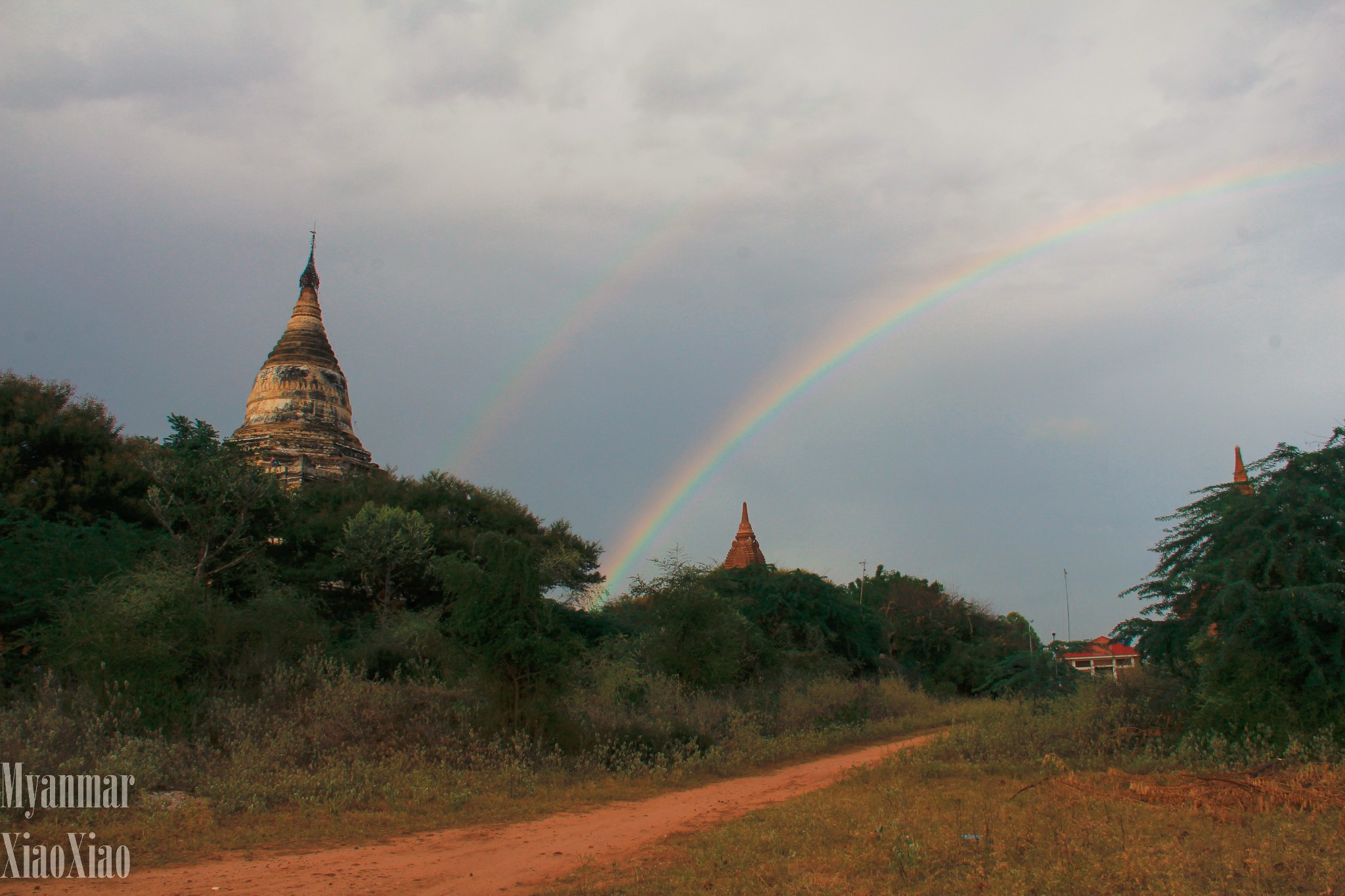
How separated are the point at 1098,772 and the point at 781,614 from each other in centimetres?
2017

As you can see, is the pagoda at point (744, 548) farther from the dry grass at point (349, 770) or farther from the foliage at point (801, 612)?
the dry grass at point (349, 770)

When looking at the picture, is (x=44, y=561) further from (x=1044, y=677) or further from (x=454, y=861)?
(x=1044, y=677)

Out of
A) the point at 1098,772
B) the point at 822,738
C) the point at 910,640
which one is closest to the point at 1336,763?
the point at 1098,772

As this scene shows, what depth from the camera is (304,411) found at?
33.3m

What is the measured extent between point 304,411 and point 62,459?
39.3 feet

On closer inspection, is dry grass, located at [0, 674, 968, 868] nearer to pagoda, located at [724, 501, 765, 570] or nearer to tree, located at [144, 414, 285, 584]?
tree, located at [144, 414, 285, 584]

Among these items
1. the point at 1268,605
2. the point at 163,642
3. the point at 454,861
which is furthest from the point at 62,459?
the point at 1268,605

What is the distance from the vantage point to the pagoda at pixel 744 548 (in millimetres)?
45688

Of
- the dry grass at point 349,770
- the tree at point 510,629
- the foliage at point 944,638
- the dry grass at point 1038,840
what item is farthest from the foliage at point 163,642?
the foliage at point 944,638

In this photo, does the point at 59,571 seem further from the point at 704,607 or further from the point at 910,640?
the point at 910,640

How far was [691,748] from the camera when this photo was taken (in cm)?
1296

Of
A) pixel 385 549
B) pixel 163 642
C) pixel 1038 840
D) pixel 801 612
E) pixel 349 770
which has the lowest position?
pixel 1038 840

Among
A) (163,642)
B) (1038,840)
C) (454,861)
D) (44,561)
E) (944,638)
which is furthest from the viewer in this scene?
(944,638)

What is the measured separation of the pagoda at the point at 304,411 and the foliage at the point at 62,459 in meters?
7.07
